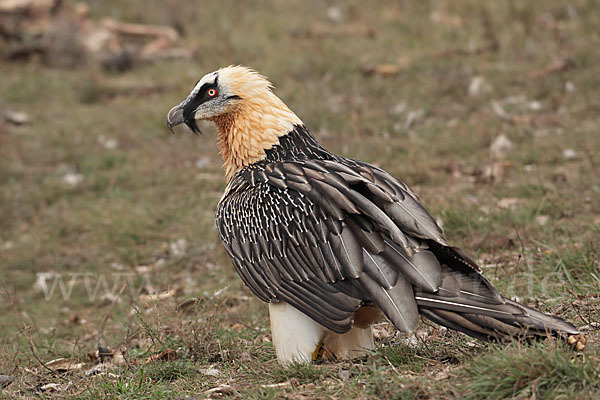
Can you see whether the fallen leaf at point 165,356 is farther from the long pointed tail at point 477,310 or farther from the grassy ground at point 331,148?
the long pointed tail at point 477,310

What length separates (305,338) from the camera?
465cm

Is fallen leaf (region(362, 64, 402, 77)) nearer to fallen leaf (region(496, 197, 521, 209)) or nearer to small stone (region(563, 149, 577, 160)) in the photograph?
small stone (region(563, 149, 577, 160))

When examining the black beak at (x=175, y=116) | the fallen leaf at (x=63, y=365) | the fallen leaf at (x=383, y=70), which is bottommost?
the fallen leaf at (x=63, y=365)

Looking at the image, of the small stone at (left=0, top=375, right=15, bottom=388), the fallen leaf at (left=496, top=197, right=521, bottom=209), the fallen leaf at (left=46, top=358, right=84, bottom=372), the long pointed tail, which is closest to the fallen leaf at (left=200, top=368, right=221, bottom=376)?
the fallen leaf at (left=46, top=358, right=84, bottom=372)

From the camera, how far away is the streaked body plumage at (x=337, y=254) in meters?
4.19

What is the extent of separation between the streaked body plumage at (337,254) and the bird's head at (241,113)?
0.01 meters

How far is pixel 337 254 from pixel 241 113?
1457 millimetres

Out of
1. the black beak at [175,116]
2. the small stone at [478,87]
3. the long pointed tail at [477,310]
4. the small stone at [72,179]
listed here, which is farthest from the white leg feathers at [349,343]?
the small stone at [478,87]

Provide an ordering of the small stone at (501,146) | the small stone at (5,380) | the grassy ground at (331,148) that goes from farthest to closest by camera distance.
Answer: the small stone at (501,146) < the small stone at (5,380) < the grassy ground at (331,148)

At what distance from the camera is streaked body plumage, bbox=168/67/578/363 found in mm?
4191

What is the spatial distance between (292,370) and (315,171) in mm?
1218

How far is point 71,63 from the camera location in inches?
570

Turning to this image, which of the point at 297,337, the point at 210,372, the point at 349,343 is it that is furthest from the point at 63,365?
the point at 349,343

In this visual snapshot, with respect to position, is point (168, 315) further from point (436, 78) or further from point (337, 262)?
point (436, 78)
